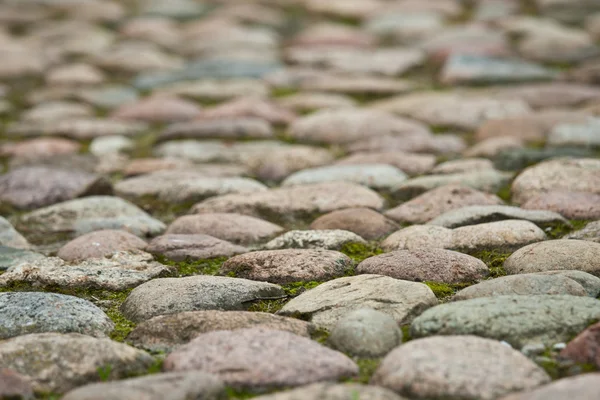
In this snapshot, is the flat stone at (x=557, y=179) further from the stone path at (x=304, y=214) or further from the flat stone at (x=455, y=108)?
the flat stone at (x=455, y=108)

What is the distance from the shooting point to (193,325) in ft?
6.16

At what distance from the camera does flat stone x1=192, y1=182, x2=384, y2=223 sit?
2.94 meters

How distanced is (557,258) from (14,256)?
5.33ft

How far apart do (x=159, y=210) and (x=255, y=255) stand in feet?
2.89

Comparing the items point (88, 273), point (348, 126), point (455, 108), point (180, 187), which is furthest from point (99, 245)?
point (455, 108)

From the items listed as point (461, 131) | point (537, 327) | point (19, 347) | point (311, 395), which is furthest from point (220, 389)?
point (461, 131)

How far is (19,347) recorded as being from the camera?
1729mm

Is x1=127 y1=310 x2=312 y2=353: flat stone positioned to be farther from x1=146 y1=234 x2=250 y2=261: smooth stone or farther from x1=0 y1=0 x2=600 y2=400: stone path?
x1=146 y1=234 x2=250 y2=261: smooth stone

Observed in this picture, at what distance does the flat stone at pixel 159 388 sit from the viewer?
1.50 m

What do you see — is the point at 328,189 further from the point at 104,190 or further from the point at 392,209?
the point at 104,190

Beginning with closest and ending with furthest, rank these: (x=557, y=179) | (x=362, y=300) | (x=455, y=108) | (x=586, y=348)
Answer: (x=586, y=348), (x=362, y=300), (x=557, y=179), (x=455, y=108)

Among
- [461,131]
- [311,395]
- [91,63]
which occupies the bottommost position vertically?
[91,63]

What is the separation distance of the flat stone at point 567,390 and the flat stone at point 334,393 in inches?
8.8

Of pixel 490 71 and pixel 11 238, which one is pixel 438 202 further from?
pixel 490 71
